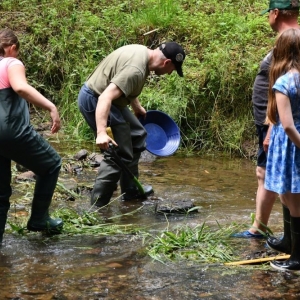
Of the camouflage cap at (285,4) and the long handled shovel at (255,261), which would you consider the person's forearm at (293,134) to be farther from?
the camouflage cap at (285,4)

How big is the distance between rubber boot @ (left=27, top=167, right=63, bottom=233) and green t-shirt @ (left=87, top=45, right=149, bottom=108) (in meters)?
1.14

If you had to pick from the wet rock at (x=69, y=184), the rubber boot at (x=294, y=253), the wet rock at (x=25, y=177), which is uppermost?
the rubber boot at (x=294, y=253)

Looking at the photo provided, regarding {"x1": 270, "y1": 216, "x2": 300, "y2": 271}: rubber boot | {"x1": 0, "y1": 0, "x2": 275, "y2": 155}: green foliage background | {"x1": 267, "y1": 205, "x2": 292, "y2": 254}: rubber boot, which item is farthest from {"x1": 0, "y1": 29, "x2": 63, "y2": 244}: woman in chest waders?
{"x1": 0, "y1": 0, "x2": 275, "y2": 155}: green foliage background

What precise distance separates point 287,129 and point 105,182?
2685mm

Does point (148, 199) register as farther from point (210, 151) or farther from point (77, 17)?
point (77, 17)

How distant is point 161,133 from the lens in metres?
7.56

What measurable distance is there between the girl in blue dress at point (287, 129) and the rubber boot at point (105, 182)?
2335 millimetres

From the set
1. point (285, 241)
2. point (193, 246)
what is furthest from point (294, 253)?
point (193, 246)

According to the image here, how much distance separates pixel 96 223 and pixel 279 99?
2.25 meters

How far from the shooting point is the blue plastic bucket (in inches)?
295

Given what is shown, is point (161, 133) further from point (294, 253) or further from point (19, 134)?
point (294, 253)

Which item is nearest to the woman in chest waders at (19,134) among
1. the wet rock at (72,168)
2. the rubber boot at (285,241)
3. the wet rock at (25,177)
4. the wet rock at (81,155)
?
the rubber boot at (285,241)

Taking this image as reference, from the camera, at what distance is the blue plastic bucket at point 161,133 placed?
7484mm

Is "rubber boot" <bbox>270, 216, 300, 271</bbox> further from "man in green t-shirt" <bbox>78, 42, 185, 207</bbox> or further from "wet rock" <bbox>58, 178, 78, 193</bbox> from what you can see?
"wet rock" <bbox>58, 178, 78, 193</bbox>
